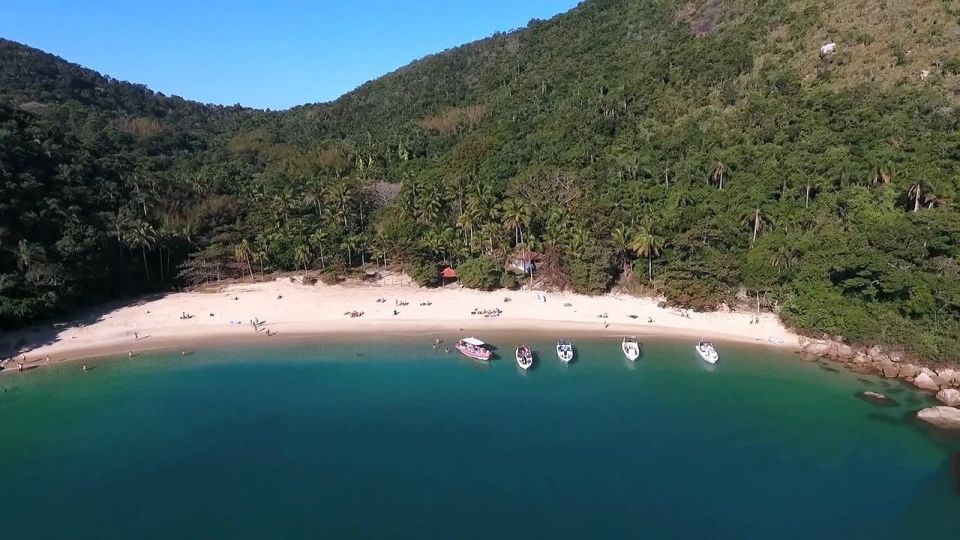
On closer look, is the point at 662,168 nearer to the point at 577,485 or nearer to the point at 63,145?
the point at 577,485

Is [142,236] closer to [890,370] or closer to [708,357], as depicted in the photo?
[708,357]

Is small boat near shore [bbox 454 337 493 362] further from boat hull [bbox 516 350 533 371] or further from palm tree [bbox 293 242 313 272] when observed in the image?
palm tree [bbox 293 242 313 272]

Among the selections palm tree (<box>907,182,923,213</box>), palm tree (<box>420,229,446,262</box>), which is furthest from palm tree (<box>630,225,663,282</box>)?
palm tree (<box>907,182,923,213</box>)

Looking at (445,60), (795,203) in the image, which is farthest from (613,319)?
(445,60)

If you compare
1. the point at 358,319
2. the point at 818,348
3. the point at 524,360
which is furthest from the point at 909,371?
the point at 358,319

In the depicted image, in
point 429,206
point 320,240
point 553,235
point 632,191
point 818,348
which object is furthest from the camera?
point 429,206

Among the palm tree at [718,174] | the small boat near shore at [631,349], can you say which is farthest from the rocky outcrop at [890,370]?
the palm tree at [718,174]

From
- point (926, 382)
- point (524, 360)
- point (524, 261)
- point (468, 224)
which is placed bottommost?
point (926, 382)

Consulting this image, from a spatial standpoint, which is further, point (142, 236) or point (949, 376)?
point (142, 236)
